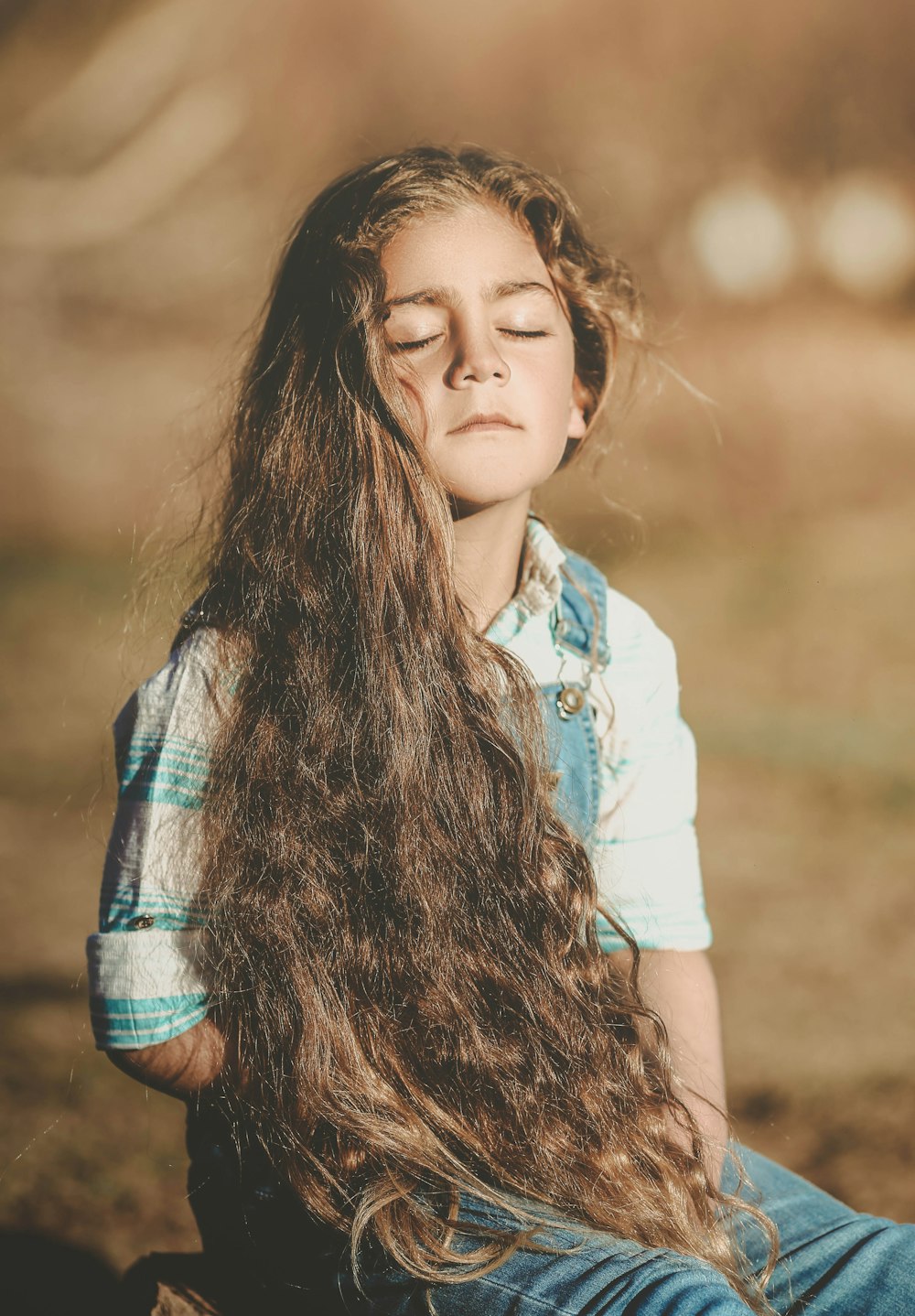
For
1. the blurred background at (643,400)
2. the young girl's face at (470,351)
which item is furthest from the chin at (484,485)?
the blurred background at (643,400)

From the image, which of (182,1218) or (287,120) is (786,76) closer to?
(287,120)

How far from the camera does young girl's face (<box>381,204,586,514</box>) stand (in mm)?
728

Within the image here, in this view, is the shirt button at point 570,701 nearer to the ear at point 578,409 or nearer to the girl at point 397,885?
the girl at point 397,885

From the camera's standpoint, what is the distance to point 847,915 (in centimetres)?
139

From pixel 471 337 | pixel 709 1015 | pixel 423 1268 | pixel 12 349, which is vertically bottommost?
pixel 423 1268

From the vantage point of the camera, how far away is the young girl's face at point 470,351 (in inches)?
28.7

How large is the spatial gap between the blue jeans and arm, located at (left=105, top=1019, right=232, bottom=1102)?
81 millimetres

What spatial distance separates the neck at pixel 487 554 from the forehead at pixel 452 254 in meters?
0.15

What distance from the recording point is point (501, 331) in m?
0.75

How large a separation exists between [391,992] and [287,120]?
1.25 metres

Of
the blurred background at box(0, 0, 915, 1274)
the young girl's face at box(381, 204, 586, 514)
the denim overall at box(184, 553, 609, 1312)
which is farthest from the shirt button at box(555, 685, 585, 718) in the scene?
the blurred background at box(0, 0, 915, 1274)

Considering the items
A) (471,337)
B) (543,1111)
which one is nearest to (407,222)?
(471,337)

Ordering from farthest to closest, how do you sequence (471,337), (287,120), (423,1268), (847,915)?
(287,120)
(847,915)
(471,337)
(423,1268)

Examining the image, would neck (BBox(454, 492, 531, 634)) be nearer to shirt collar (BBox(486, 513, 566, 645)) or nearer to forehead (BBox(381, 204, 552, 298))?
shirt collar (BBox(486, 513, 566, 645))
